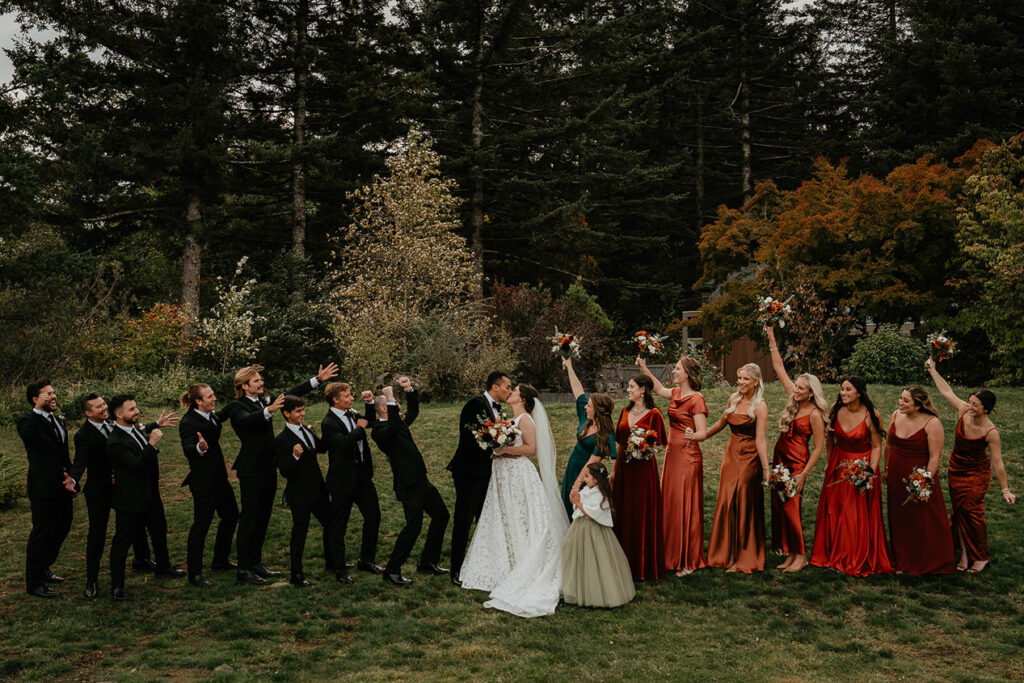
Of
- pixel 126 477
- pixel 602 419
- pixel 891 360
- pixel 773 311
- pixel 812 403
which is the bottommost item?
pixel 126 477

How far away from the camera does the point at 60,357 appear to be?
16859mm

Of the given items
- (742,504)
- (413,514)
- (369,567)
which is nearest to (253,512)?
(369,567)

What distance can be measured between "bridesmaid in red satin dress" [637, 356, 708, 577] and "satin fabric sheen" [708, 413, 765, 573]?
0.26 m

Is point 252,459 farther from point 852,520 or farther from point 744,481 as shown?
point 852,520

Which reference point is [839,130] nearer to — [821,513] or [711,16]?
[711,16]

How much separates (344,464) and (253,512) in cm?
103

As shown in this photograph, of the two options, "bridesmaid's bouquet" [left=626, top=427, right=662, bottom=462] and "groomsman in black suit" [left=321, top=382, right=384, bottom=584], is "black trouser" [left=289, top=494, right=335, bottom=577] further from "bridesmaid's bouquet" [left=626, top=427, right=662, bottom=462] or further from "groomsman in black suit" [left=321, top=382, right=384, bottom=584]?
"bridesmaid's bouquet" [left=626, top=427, right=662, bottom=462]

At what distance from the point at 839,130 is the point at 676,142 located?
8.30 m

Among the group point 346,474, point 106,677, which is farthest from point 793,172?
point 106,677

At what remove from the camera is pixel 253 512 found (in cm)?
774

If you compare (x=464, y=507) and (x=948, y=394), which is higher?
(x=948, y=394)

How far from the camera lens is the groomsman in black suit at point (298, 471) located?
7496 mm

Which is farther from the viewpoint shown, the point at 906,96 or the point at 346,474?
the point at 906,96

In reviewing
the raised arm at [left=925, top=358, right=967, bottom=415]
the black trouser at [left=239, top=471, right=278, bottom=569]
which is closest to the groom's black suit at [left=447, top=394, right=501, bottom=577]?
the black trouser at [left=239, top=471, right=278, bottom=569]
